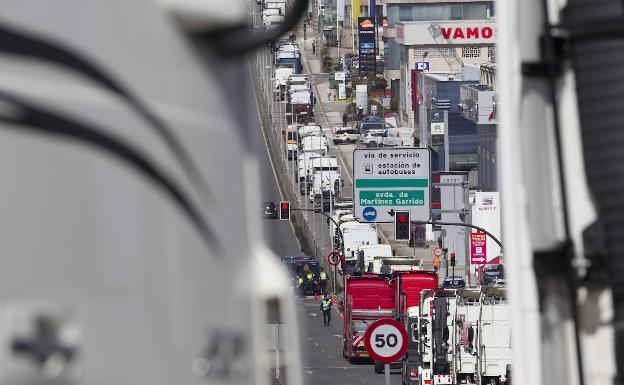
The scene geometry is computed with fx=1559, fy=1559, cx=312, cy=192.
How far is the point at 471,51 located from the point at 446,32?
505cm

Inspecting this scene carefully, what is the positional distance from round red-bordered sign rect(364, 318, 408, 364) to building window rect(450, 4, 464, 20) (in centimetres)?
10948

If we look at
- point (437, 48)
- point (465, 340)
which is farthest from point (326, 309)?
point (437, 48)

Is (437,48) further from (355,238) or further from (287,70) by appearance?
(355,238)

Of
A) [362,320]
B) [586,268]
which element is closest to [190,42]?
[586,268]

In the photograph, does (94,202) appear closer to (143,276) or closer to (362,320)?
(143,276)

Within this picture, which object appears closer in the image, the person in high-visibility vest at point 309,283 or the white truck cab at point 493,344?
the white truck cab at point 493,344

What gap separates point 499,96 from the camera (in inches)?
167

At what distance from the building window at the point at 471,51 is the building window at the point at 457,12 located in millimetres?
4384

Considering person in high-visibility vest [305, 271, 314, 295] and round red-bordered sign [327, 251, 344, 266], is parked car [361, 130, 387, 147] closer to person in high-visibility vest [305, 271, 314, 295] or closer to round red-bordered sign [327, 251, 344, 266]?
round red-bordered sign [327, 251, 344, 266]

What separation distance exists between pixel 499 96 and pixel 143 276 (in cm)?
191

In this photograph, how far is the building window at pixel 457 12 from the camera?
12938cm

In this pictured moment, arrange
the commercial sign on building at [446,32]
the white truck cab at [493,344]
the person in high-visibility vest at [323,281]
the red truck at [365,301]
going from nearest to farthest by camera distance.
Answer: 1. the white truck cab at [493,344]
2. the red truck at [365,301]
3. the person in high-visibility vest at [323,281]
4. the commercial sign on building at [446,32]

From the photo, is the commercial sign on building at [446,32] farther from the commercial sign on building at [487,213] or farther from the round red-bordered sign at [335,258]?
the commercial sign on building at [487,213]

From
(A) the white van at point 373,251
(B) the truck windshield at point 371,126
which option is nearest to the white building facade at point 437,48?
(B) the truck windshield at point 371,126
